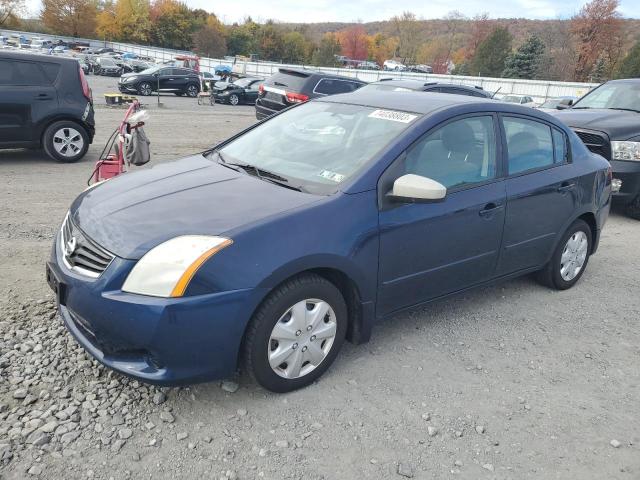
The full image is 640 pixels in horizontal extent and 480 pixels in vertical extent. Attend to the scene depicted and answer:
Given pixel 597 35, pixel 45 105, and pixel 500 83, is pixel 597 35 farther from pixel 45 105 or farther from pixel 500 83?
pixel 45 105

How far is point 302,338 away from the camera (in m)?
2.95

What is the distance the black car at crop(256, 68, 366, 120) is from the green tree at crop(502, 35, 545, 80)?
160 ft

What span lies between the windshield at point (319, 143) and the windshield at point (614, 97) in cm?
606

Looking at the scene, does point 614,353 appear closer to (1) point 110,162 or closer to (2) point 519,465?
(2) point 519,465

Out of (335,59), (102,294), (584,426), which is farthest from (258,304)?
(335,59)

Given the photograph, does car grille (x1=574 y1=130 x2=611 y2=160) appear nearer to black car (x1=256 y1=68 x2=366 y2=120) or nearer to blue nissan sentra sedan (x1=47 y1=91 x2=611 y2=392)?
blue nissan sentra sedan (x1=47 y1=91 x2=611 y2=392)

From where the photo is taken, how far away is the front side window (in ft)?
11.3

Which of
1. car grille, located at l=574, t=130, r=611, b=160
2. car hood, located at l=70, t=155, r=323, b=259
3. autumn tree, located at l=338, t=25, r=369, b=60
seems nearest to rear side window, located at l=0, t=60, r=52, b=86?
car hood, located at l=70, t=155, r=323, b=259

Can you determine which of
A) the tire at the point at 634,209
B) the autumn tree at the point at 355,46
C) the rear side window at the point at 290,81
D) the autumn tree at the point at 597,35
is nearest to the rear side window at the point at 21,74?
the rear side window at the point at 290,81

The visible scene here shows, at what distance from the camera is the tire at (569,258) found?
459 centimetres

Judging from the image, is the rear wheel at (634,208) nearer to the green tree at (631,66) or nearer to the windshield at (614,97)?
the windshield at (614,97)

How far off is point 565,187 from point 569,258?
722mm

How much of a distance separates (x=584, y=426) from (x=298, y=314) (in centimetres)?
169

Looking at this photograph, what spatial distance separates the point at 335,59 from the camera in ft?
254
